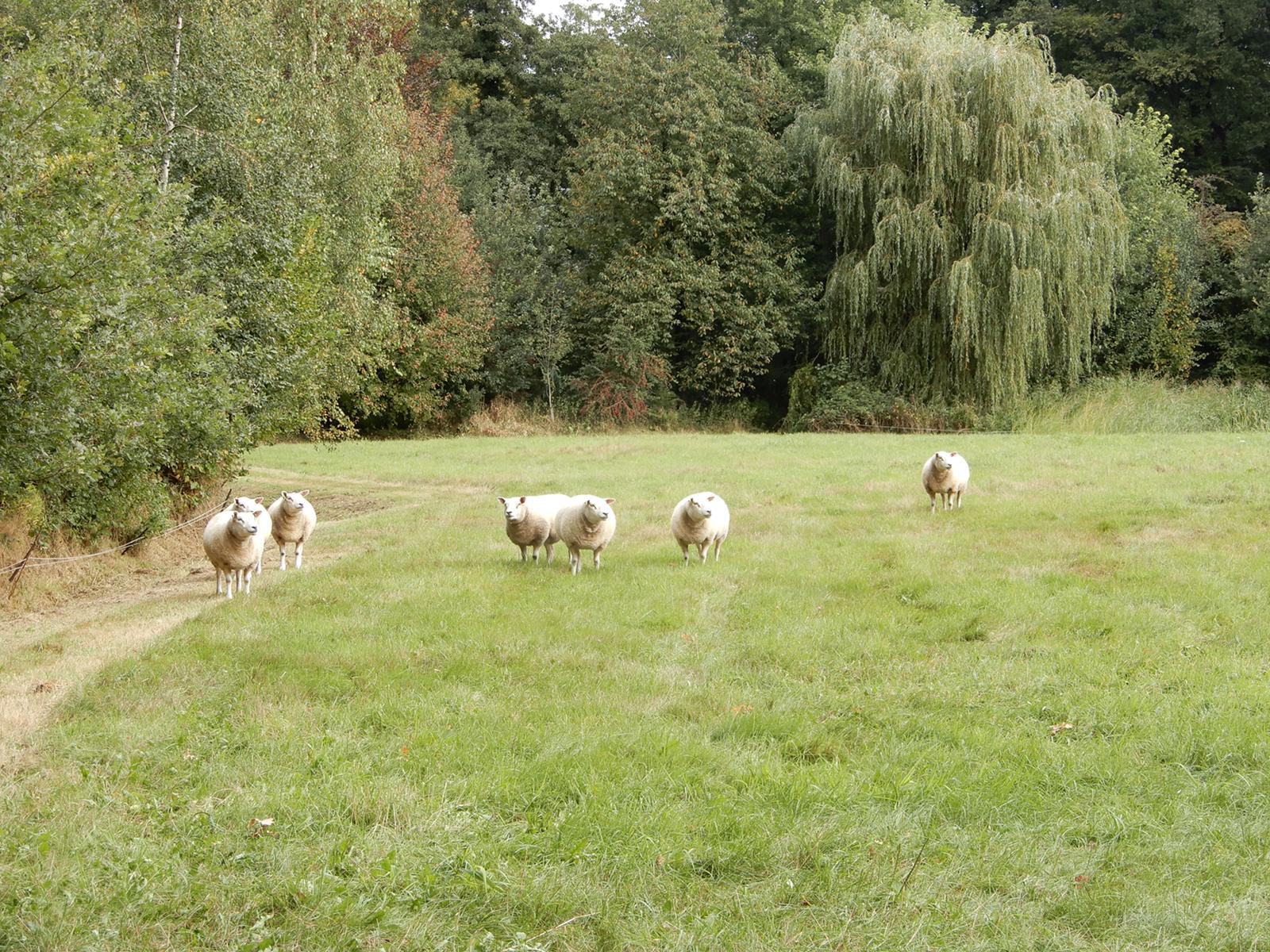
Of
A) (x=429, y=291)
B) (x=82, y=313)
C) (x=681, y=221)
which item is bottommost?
(x=82, y=313)

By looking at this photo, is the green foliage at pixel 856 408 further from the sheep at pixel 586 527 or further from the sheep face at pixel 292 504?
the sheep face at pixel 292 504

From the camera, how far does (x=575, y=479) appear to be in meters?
22.3

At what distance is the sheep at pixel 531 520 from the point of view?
13.3 metres

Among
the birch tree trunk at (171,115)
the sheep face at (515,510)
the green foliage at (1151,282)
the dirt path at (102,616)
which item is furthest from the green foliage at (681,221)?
the sheep face at (515,510)

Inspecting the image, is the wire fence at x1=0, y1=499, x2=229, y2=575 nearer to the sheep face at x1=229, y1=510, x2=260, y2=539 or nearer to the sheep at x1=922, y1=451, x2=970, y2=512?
the sheep face at x1=229, y1=510, x2=260, y2=539

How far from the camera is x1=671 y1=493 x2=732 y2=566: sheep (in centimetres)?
1287

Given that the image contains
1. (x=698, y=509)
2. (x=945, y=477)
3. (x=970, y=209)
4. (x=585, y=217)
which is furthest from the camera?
(x=585, y=217)

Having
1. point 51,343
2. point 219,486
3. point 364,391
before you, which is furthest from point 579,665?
point 364,391

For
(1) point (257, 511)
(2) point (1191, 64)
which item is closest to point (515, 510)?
(1) point (257, 511)

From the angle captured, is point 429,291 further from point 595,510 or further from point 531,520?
point 595,510

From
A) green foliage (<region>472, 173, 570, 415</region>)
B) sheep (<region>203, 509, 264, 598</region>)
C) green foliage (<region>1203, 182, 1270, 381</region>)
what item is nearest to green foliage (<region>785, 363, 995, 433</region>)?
green foliage (<region>472, 173, 570, 415</region>)

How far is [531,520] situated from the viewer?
13.4 m

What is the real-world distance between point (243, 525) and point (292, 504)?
6.03 ft

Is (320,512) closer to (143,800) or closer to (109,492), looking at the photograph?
(109,492)
